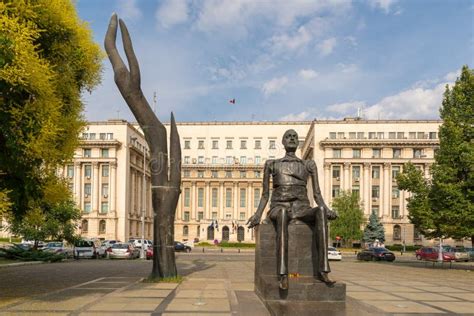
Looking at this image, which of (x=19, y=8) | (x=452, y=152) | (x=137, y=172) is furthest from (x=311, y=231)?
(x=137, y=172)

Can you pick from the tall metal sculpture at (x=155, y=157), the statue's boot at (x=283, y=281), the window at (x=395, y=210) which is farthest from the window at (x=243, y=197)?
the statue's boot at (x=283, y=281)

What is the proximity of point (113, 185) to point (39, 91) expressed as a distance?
7831 centimetres

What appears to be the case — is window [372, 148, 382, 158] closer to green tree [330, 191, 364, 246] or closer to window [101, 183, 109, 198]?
green tree [330, 191, 364, 246]

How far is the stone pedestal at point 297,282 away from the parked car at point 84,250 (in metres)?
33.1

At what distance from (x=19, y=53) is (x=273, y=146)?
340ft

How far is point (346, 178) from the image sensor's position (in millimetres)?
86688

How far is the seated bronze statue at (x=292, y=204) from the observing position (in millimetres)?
10836

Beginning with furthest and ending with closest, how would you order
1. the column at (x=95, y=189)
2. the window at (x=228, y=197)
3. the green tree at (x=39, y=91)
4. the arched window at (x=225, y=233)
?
the window at (x=228, y=197) < the arched window at (x=225, y=233) < the column at (x=95, y=189) < the green tree at (x=39, y=91)

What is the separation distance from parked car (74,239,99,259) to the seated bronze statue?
32971mm

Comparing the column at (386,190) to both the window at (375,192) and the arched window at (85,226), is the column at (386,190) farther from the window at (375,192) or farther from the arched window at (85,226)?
the arched window at (85,226)

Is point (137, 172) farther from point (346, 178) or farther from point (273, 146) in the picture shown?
point (346, 178)

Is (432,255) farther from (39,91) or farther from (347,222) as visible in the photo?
(39,91)

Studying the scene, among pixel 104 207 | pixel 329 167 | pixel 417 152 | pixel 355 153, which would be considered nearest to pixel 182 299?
pixel 329 167

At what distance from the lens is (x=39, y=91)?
13.4 m
